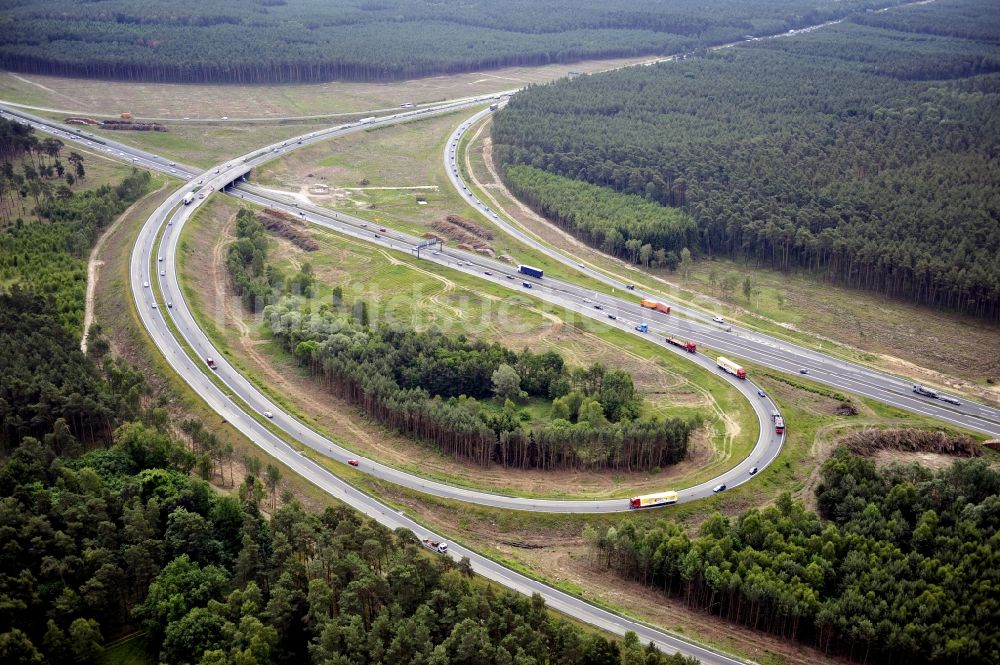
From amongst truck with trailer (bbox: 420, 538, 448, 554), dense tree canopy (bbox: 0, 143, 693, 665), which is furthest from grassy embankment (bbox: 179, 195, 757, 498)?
dense tree canopy (bbox: 0, 143, 693, 665)

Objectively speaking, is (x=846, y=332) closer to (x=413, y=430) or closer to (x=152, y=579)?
(x=413, y=430)

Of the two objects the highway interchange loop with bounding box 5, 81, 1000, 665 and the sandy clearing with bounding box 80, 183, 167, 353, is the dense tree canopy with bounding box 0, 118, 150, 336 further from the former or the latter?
the highway interchange loop with bounding box 5, 81, 1000, 665

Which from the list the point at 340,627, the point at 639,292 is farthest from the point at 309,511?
the point at 639,292

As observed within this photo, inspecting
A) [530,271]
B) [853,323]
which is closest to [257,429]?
[530,271]

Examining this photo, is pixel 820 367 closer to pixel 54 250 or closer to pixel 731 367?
pixel 731 367

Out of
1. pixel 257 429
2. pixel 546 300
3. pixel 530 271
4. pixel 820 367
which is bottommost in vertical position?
pixel 257 429

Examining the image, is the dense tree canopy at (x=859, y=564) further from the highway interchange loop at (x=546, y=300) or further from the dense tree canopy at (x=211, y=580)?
the dense tree canopy at (x=211, y=580)

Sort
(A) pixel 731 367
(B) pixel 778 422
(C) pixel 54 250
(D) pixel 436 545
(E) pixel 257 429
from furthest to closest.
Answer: (C) pixel 54 250 → (A) pixel 731 367 → (B) pixel 778 422 → (E) pixel 257 429 → (D) pixel 436 545
